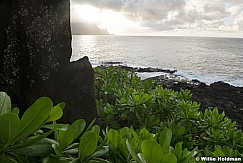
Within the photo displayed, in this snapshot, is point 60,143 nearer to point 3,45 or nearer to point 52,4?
point 3,45

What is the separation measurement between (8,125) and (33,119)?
9cm

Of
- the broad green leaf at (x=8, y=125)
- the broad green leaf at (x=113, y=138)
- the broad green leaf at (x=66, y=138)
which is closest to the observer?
the broad green leaf at (x=8, y=125)

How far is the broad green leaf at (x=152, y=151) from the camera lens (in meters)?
1.01

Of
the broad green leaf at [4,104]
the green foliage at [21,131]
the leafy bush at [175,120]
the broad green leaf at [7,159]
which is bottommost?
the leafy bush at [175,120]

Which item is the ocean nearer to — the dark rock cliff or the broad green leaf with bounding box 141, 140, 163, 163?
the dark rock cliff

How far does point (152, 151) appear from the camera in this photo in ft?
3.36

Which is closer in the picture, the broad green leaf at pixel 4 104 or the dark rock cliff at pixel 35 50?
the broad green leaf at pixel 4 104

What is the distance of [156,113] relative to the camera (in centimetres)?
331

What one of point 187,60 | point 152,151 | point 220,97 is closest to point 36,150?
point 152,151

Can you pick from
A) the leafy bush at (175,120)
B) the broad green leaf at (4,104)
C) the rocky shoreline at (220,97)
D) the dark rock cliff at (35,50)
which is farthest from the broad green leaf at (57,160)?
the rocky shoreline at (220,97)

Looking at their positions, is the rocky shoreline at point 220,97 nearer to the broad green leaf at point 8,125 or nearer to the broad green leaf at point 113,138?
the broad green leaf at point 113,138

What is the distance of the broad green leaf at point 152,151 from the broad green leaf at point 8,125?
48cm

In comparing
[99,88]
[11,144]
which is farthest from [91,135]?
[99,88]

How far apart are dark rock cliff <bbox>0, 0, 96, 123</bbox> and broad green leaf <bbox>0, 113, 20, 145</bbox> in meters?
1.36
